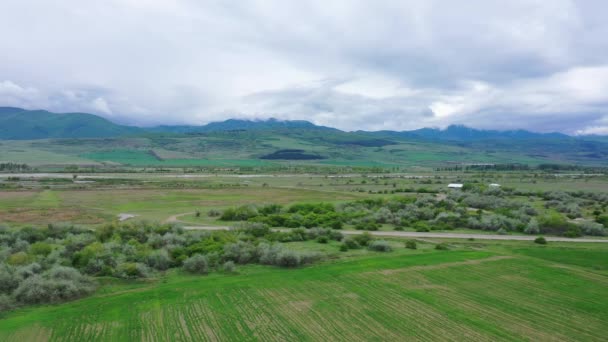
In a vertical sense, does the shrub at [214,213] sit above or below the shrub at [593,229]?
below

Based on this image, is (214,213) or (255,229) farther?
(214,213)

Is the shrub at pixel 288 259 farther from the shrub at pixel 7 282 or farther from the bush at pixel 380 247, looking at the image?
the shrub at pixel 7 282

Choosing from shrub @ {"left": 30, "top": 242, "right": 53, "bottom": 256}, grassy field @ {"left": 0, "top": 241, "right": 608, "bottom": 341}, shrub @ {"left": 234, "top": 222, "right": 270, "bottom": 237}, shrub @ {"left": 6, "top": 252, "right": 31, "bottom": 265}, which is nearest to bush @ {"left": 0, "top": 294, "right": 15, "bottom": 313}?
grassy field @ {"left": 0, "top": 241, "right": 608, "bottom": 341}

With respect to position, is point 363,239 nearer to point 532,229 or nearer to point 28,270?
point 532,229

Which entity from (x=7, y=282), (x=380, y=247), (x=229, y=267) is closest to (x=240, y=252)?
(x=229, y=267)

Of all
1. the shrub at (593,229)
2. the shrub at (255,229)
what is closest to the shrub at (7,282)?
the shrub at (255,229)

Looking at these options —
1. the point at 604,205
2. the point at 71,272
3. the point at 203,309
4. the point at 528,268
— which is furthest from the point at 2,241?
the point at 604,205

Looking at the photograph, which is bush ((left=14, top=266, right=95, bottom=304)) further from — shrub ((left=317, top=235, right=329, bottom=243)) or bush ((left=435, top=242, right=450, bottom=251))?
bush ((left=435, top=242, right=450, bottom=251))

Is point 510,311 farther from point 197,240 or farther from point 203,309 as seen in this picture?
point 197,240
